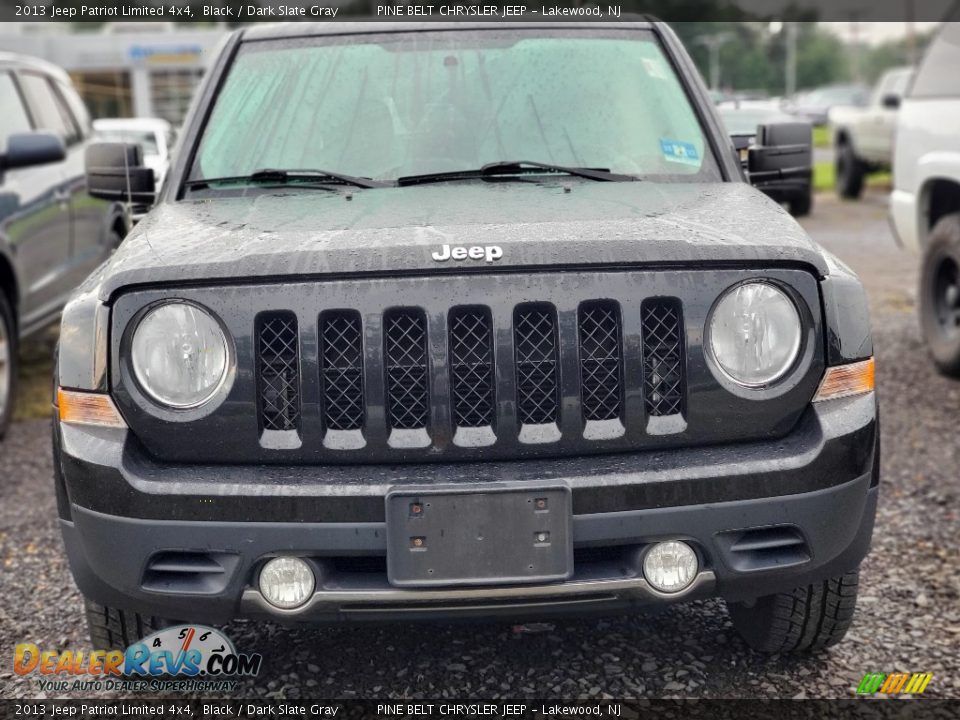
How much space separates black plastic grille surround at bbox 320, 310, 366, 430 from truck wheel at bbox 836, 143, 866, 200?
54.1 feet

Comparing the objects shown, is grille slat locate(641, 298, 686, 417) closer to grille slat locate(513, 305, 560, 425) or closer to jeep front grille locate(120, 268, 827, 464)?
jeep front grille locate(120, 268, 827, 464)

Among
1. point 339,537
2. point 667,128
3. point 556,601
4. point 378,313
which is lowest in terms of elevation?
point 556,601

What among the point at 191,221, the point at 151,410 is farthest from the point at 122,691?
the point at 191,221

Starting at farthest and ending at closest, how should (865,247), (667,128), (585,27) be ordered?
(865,247) → (585,27) → (667,128)

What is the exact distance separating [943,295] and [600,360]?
4.84 meters

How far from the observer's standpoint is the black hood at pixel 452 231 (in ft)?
8.01

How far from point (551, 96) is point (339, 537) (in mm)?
1739

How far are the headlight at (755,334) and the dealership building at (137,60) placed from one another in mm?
37461

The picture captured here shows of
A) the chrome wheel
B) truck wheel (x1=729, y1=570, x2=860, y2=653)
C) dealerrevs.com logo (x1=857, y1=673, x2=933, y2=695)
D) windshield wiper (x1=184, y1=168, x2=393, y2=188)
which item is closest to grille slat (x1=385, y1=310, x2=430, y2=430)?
windshield wiper (x1=184, y1=168, x2=393, y2=188)

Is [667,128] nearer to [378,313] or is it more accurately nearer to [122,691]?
[378,313]

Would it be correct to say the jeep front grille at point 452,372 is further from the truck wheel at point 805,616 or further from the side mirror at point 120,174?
the side mirror at point 120,174

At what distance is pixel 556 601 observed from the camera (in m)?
2.39

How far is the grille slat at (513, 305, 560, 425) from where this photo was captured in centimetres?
244

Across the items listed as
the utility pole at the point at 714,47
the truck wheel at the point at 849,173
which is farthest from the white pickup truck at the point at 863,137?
the utility pole at the point at 714,47
